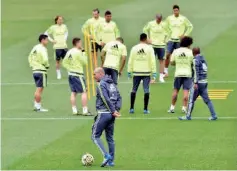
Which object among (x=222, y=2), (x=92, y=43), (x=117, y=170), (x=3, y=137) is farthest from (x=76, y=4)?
(x=117, y=170)

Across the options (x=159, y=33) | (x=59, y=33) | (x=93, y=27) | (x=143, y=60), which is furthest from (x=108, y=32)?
(x=143, y=60)

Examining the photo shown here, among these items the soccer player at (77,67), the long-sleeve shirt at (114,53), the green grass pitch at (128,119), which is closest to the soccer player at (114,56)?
the long-sleeve shirt at (114,53)

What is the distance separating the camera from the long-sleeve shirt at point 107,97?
2094cm

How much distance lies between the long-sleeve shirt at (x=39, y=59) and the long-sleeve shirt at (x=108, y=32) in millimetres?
5605

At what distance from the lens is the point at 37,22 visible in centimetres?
4566

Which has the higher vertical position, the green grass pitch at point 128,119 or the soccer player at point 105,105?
the soccer player at point 105,105

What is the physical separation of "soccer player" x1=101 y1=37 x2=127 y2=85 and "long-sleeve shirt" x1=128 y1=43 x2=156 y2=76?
152cm

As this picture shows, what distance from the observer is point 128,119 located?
27.6 meters

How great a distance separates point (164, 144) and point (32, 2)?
2855 cm

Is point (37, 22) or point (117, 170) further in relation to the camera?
point (37, 22)

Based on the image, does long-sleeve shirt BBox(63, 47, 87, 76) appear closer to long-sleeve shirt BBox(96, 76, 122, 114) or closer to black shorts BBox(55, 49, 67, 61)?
long-sleeve shirt BBox(96, 76, 122, 114)

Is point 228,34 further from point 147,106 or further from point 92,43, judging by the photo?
point 147,106

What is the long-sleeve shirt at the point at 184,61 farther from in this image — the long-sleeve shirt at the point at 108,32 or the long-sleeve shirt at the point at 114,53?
the long-sleeve shirt at the point at 108,32

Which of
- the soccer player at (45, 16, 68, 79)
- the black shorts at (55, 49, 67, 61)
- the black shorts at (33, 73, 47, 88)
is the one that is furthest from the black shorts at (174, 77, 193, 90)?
the black shorts at (55, 49, 67, 61)
